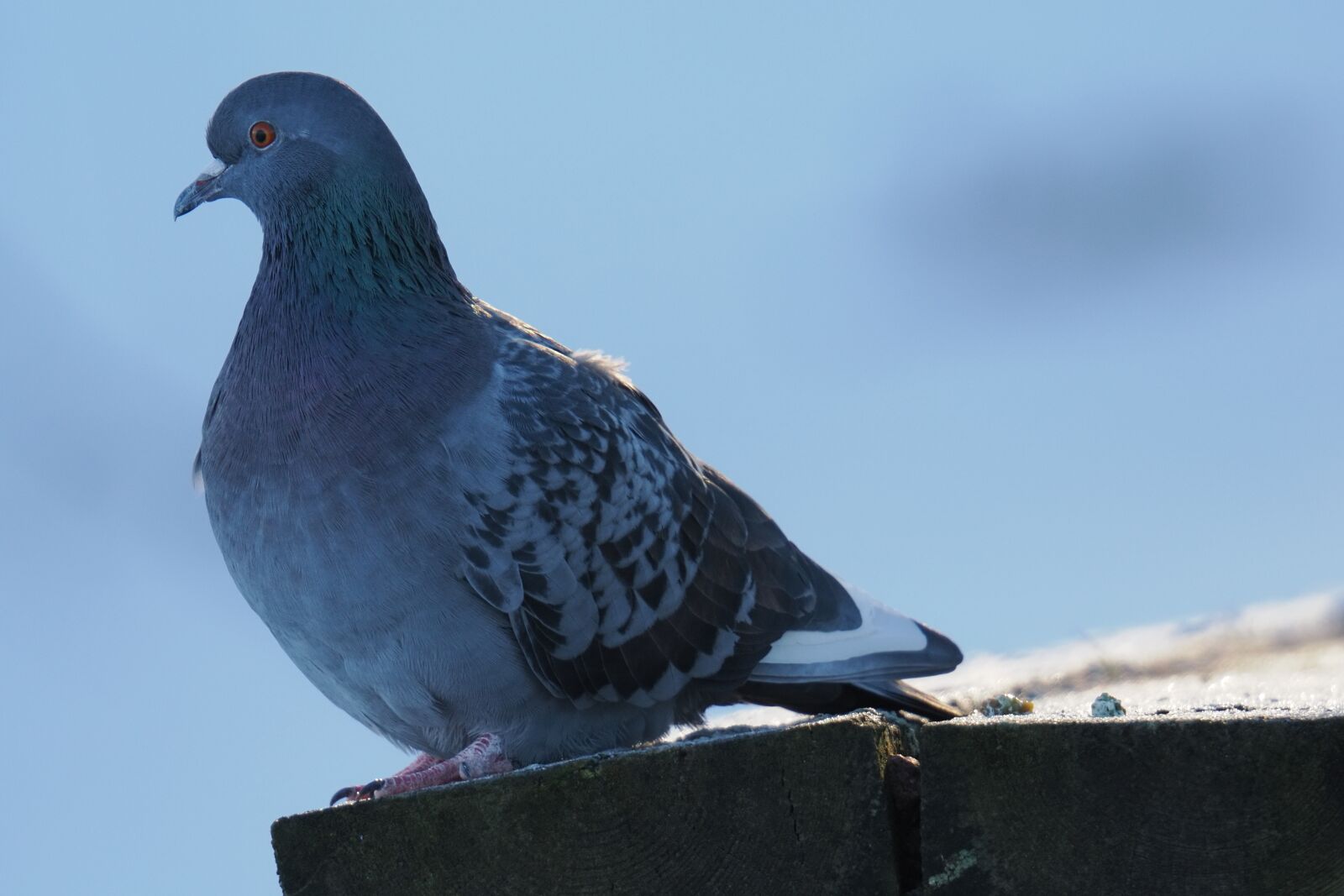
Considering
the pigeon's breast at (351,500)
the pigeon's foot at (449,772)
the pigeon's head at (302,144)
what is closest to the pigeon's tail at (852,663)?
the pigeon's foot at (449,772)

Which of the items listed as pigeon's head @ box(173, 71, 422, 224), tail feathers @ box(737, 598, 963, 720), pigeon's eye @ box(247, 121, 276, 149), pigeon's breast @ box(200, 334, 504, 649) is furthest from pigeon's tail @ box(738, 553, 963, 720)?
pigeon's eye @ box(247, 121, 276, 149)

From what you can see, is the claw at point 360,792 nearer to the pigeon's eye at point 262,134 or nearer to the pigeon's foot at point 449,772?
the pigeon's foot at point 449,772

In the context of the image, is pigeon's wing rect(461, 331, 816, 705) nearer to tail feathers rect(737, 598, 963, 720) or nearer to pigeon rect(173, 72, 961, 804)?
pigeon rect(173, 72, 961, 804)

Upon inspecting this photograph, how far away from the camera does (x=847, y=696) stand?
514 centimetres

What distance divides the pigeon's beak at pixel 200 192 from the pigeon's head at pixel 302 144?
134 mm

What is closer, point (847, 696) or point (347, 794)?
point (347, 794)

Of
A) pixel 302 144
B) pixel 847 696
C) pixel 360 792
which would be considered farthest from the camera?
pixel 847 696

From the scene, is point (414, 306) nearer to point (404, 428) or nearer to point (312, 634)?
point (404, 428)

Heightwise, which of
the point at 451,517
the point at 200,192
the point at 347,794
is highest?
the point at 200,192

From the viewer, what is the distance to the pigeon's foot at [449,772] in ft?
13.5

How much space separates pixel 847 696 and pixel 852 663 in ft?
0.72

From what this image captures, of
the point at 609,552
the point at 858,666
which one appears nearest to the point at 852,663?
the point at 858,666

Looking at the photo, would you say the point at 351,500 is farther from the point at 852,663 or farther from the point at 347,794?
the point at 852,663

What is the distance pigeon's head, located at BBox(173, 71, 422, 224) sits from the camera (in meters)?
4.91
